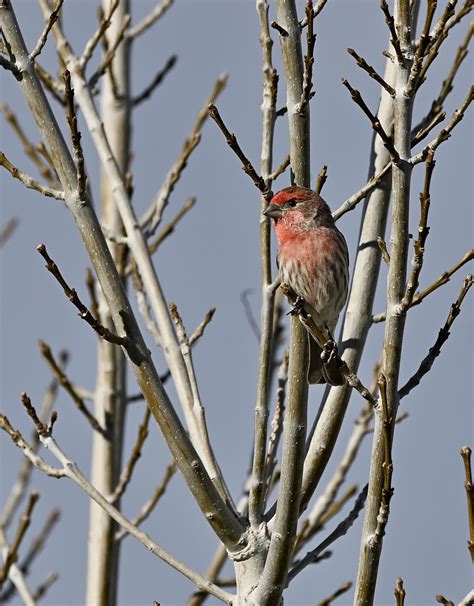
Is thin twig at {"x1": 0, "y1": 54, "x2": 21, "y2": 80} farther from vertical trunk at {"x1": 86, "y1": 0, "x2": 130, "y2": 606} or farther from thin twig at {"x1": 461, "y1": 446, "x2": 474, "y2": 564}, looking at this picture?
vertical trunk at {"x1": 86, "y1": 0, "x2": 130, "y2": 606}

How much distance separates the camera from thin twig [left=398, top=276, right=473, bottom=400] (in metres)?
3.91

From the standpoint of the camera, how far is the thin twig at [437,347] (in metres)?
3.91

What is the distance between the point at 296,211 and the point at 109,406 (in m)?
2.45

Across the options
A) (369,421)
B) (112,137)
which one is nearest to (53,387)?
(112,137)

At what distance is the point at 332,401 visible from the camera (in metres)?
4.84

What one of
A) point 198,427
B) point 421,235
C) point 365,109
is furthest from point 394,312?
point 198,427

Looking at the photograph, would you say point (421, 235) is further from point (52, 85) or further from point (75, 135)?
point (52, 85)

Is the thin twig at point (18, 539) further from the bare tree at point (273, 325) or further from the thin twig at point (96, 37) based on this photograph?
the thin twig at point (96, 37)

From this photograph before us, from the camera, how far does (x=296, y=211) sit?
533 cm

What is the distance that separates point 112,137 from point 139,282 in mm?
2687

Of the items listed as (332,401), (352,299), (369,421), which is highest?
(369,421)

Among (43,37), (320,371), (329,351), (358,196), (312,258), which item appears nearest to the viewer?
(329,351)

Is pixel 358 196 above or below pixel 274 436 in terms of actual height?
above

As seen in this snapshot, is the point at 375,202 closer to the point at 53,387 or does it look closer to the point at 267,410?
the point at 267,410
